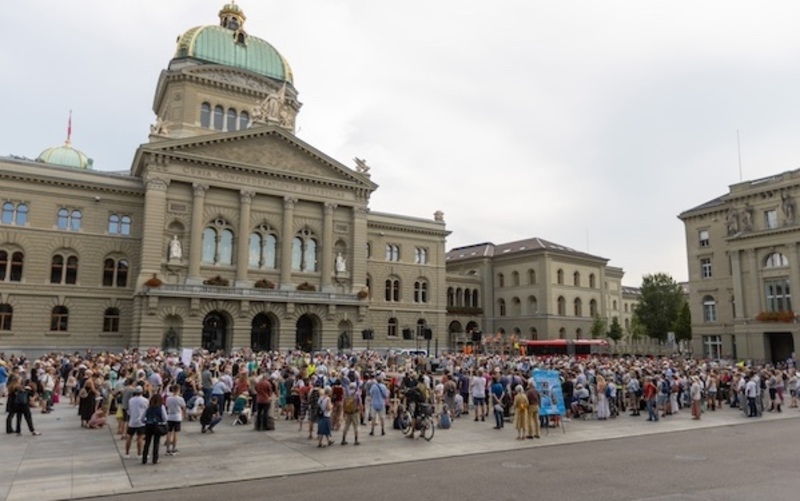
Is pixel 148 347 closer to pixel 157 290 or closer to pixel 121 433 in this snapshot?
pixel 157 290

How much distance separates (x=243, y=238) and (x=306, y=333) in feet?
33.1

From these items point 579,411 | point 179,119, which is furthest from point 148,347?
point 579,411

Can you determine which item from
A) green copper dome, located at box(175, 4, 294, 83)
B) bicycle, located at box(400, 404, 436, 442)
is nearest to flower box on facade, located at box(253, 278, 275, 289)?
green copper dome, located at box(175, 4, 294, 83)

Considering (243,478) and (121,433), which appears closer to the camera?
(243,478)

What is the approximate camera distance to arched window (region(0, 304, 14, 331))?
133ft

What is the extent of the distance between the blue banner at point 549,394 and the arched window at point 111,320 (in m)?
37.6

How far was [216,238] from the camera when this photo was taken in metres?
46.9

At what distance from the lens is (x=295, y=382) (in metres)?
19.9

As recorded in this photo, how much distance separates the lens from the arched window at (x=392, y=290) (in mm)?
59469

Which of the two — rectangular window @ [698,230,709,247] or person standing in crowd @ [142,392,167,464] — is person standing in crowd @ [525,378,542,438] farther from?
rectangular window @ [698,230,709,247]

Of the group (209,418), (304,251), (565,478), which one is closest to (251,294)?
(304,251)

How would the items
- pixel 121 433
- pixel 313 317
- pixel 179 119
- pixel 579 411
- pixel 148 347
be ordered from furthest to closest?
pixel 179 119 < pixel 313 317 < pixel 148 347 < pixel 579 411 < pixel 121 433

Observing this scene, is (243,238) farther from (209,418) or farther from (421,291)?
(209,418)

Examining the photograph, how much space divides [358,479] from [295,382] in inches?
332
